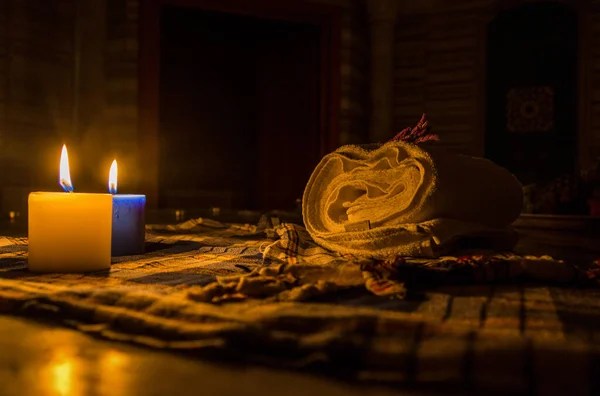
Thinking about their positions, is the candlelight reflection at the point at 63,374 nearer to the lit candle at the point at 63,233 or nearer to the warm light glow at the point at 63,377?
the warm light glow at the point at 63,377

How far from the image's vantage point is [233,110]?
409 cm

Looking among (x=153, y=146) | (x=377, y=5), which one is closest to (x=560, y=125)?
(x=377, y=5)

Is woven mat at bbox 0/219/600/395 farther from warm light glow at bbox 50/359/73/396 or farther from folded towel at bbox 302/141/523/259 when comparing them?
folded towel at bbox 302/141/523/259

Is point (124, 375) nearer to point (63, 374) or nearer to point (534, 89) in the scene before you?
point (63, 374)

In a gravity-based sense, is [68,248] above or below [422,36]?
below

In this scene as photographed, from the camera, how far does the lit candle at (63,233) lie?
85cm

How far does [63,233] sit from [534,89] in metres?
3.34

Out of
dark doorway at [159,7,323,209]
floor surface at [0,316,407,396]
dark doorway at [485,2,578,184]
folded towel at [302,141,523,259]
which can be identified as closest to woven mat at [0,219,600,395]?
floor surface at [0,316,407,396]

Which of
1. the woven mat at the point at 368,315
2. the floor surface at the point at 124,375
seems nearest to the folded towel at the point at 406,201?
the woven mat at the point at 368,315

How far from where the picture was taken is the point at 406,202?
1034 millimetres

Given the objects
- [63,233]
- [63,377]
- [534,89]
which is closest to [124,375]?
[63,377]

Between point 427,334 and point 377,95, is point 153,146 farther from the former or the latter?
point 427,334

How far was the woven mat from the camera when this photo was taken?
46cm

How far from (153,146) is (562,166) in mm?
2490
